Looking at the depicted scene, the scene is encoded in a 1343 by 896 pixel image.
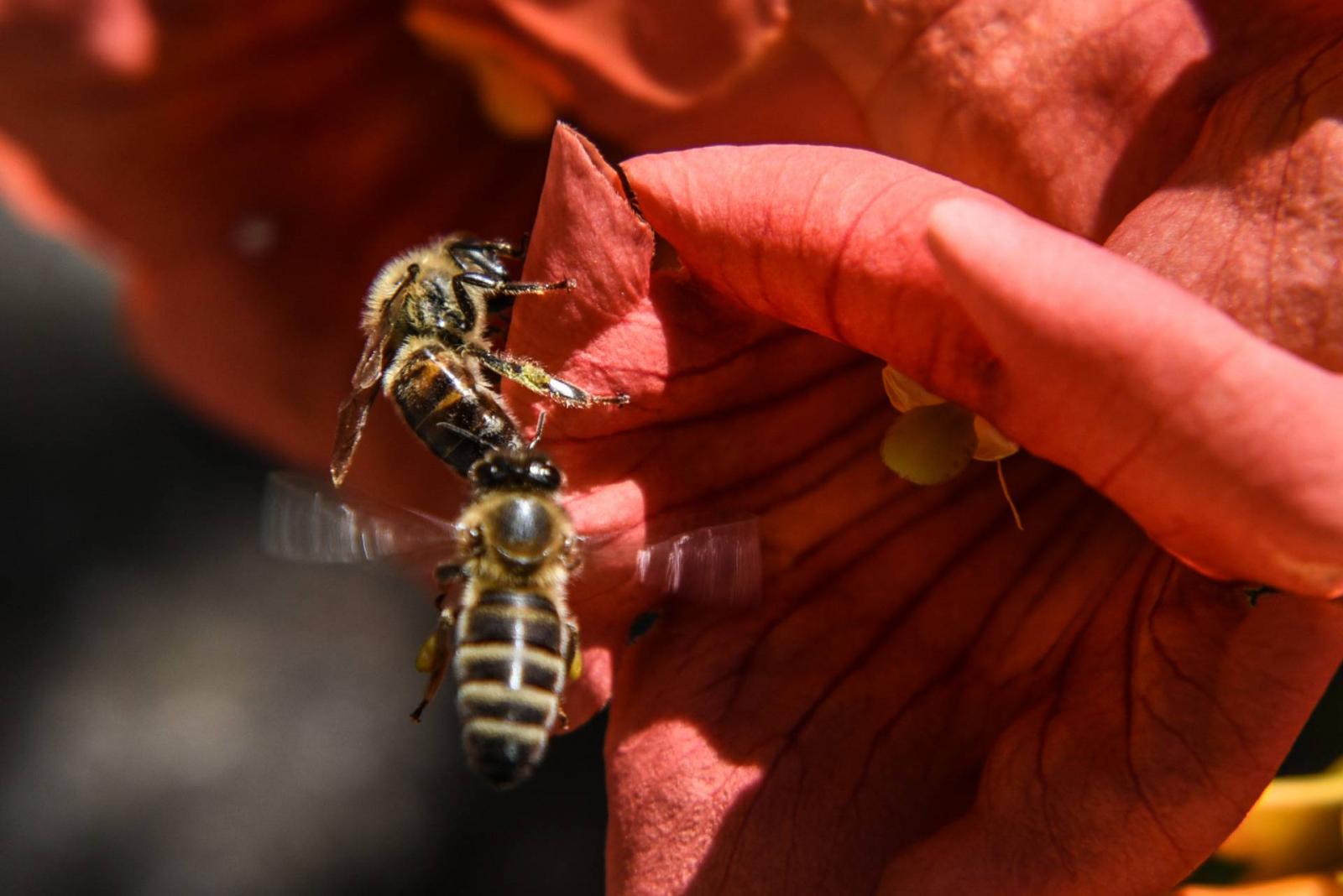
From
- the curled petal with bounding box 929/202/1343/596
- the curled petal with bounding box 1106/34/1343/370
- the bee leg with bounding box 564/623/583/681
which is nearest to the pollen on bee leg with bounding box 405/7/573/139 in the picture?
the bee leg with bounding box 564/623/583/681

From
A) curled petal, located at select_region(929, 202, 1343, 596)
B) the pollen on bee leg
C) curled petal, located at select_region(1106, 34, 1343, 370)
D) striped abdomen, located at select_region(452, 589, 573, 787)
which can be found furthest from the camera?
the pollen on bee leg

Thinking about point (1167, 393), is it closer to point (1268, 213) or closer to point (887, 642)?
point (1268, 213)

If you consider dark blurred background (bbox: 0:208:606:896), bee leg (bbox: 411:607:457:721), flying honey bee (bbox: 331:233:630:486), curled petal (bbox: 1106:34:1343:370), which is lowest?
dark blurred background (bbox: 0:208:606:896)

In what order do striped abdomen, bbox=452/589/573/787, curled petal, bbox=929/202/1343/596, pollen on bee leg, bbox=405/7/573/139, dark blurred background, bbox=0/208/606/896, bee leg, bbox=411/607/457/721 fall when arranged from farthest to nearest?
1. dark blurred background, bbox=0/208/606/896
2. pollen on bee leg, bbox=405/7/573/139
3. bee leg, bbox=411/607/457/721
4. striped abdomen, bbox=452/589/573/787
5. curled petal, bbox=929/202/1343/596

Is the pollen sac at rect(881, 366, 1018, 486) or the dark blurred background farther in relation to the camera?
the dark blurred background

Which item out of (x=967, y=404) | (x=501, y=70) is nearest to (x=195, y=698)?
(x=501, y=70)

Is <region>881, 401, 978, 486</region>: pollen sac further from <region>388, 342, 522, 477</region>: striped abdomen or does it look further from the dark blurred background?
the dark blurred background

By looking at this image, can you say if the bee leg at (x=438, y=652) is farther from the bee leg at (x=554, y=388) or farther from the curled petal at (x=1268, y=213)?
the curled petal at (x=1268, y=213)

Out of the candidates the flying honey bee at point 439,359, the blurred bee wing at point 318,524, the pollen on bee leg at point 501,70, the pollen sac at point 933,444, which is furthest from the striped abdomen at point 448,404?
the pollen on bee leg at point 501,70
